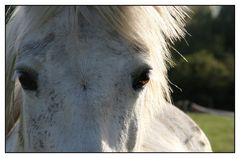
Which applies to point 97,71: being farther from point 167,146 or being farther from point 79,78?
point 167,146

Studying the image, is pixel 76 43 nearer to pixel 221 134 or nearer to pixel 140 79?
pixel 140 79

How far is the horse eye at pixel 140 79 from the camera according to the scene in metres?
1.56

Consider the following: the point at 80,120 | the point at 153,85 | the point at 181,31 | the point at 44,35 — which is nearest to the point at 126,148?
the point at 80,120

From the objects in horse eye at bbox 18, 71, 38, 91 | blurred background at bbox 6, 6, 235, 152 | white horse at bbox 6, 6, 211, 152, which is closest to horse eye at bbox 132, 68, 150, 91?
white horse at bbox 6, 6, 211, 152

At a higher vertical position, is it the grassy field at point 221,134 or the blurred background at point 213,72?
the blurred background at point 213,72

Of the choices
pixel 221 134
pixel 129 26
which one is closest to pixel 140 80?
pixel 129 26

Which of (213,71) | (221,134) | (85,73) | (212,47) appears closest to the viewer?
(85,73)

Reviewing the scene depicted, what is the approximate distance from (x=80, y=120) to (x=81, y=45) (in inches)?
11.6

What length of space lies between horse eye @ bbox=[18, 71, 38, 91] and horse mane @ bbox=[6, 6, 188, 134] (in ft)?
0.66

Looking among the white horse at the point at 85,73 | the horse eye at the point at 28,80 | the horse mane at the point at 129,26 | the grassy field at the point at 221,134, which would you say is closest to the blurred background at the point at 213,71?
the grassy field at the point at 221,134

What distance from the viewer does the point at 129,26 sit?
5.31 feet

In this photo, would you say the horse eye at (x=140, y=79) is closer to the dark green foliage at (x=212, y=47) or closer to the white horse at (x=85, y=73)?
the white horse at (x=85, y=73)

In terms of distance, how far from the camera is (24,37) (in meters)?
1.65

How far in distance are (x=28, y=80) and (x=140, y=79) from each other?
1.38 feet
